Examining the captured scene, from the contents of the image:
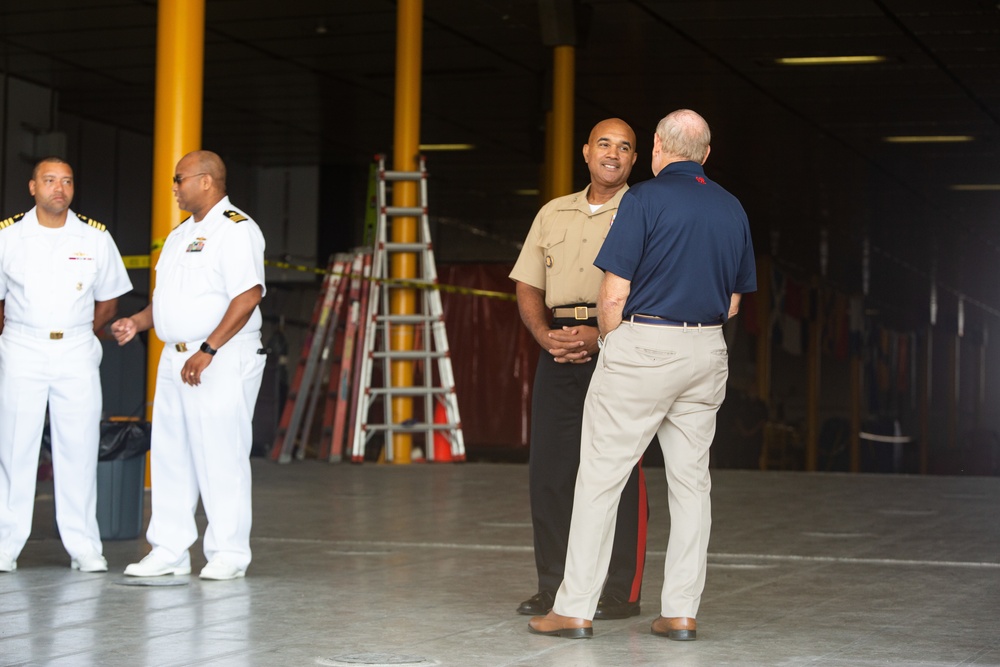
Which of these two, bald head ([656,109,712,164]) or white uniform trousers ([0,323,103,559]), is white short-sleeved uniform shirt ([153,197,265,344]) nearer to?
white uniform trousers ([0,323,103,559])

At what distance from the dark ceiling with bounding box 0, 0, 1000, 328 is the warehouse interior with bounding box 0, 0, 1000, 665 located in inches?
2.0

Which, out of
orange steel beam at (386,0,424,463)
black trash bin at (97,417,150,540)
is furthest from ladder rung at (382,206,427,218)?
black trash bin at (97,417,150,540)

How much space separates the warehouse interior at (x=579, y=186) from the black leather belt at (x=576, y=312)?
2.95 ft

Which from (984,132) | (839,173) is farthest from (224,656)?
(839,173)

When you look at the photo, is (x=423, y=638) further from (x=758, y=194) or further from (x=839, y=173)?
(x=758, y=194)

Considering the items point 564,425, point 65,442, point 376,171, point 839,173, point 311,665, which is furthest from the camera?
point 839,173

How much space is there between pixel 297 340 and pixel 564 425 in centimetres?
1516

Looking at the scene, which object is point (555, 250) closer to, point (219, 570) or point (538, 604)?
point (538, 604)

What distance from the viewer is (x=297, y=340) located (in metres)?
19.0

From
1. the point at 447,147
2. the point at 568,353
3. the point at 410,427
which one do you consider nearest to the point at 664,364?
the point at 568,353

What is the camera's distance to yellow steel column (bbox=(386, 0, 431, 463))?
10.6 metres

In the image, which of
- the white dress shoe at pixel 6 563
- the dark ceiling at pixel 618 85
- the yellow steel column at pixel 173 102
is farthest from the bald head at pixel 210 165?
the dark ceiling at pixel 618 85

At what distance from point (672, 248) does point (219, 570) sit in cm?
199

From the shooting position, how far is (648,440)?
3701 millimetres
